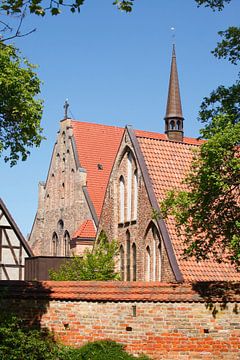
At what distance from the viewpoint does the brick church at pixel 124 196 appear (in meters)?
26.8

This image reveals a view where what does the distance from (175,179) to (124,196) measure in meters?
3.15

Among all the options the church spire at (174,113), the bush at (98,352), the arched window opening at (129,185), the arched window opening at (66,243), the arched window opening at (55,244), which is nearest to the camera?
the bush at (98,352)

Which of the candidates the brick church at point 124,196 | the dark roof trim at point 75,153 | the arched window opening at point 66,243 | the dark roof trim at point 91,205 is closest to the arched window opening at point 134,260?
the brick church at point 124,196

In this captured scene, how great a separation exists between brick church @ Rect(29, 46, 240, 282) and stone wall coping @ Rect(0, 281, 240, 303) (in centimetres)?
529

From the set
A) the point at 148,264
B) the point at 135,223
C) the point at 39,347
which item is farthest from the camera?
the point at 135,223

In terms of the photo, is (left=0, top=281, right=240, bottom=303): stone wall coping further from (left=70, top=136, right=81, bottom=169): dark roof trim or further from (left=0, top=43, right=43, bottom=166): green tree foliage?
(left=70, top=136, right=81, bottom=169): dark roof trim

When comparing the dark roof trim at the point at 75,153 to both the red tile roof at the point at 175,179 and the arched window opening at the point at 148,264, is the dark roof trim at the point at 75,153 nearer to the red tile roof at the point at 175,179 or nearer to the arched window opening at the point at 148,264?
the red tile roof at the point at 175,179

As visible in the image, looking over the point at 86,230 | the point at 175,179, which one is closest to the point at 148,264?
the point at 175,179

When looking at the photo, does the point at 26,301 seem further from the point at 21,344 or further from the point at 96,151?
the point at 96,151

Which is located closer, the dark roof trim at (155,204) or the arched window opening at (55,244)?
the dark roof trim at (155,204)

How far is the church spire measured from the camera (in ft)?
148

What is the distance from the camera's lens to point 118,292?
57.6ft

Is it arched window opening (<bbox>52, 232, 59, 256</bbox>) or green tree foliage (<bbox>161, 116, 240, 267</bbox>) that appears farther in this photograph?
arched window opening (<bbox>52, 232, 59, 256</bbox>)

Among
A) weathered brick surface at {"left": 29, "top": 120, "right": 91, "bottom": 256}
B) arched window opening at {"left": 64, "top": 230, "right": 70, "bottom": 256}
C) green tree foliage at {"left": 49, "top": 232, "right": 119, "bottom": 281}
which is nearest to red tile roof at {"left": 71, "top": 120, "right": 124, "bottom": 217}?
weathered brick surface at {"left": 29, "top": 120, "right": 91, "bottom": 256}
